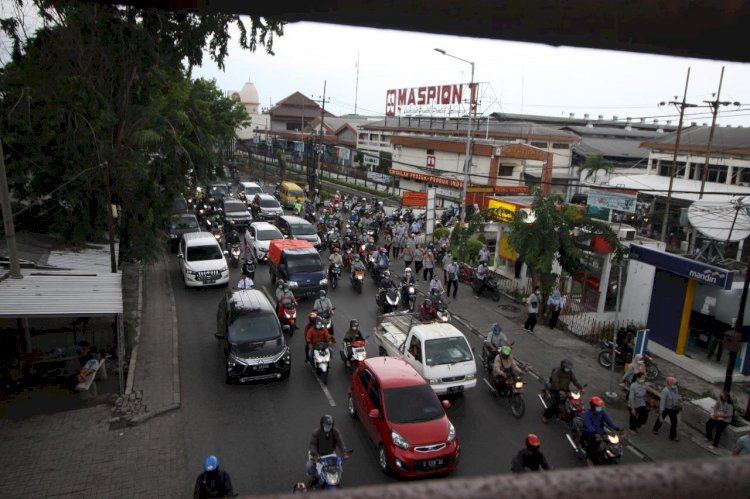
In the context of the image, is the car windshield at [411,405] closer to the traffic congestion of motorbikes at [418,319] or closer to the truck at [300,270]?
the traffic congestion of motorbikes at [418,319]

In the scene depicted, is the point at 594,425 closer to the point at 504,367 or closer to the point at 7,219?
the point at 504,367

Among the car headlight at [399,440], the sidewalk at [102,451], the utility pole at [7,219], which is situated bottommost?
the sidewalk at [102,451]

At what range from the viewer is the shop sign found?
45.2 ft

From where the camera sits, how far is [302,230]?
25734mm

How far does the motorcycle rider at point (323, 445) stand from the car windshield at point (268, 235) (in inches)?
659

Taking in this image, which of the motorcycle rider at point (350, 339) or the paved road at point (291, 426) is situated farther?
the motorcycle rider at point (350, 339)

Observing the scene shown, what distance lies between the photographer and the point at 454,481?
2.48 ft

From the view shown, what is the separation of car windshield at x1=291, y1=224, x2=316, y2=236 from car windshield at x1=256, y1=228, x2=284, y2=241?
1.18 meters

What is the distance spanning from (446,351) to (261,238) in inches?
567

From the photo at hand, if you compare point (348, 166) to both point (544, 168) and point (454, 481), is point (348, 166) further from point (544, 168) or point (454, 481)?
point (454, 481)

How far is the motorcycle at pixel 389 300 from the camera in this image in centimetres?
1745

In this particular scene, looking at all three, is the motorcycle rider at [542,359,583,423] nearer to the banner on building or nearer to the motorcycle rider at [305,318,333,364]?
the motorcycle rider at [305,318,333,364]

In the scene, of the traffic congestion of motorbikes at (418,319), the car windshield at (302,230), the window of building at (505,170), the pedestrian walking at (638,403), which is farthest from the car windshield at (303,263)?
the window of building at (505,170)

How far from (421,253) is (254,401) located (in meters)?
12.2
